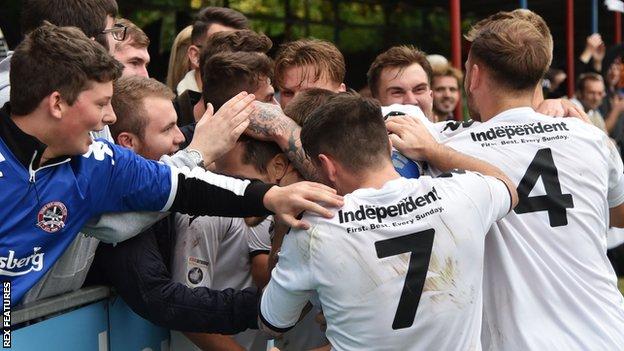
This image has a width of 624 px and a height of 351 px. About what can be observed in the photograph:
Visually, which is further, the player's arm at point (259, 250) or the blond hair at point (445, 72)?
the blond hair at point (445, 72)

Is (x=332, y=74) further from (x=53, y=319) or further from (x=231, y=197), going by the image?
(x=53, y=319)

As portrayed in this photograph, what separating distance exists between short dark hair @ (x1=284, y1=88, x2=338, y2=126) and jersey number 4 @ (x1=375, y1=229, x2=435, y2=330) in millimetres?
744

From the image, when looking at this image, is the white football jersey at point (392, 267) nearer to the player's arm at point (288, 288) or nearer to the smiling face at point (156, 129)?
the player's arm at point (288, 288)

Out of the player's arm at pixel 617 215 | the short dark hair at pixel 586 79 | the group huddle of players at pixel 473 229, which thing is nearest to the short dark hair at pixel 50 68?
the group huddle of players at pixel 473 229

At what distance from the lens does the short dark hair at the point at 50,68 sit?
7.32 ft

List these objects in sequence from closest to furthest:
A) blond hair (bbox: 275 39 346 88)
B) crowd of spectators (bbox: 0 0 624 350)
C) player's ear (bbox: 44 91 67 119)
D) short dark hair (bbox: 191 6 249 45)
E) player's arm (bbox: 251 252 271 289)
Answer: player's ear (bbox: 44 91 67 119) → crowd of spectators (bbox: 0 0 624 350) → player's arm (bbox: 251 252 271 289) → blond hair (bbox: 275 39 346 88) → short dark hair (bbox: 191 6 249 45)

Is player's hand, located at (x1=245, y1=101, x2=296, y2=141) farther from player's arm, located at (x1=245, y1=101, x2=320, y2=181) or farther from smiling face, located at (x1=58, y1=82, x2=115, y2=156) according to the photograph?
smiling face, located at (x1=58, y1=82, x2=115, y2=156)

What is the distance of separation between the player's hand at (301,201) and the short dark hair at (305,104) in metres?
0.50

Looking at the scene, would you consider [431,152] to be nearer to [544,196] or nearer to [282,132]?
[544,196]

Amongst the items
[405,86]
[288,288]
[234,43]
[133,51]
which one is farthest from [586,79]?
[288,288]

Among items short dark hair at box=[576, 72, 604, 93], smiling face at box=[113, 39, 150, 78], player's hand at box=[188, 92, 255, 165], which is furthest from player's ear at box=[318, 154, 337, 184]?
short dark hair at box=[576, 72, 604, 93]

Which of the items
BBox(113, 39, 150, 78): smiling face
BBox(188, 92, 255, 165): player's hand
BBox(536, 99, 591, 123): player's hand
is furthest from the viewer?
BBox(113, 39, 150, 78): smiling face

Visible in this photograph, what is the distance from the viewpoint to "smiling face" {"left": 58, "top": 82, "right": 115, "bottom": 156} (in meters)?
2.25

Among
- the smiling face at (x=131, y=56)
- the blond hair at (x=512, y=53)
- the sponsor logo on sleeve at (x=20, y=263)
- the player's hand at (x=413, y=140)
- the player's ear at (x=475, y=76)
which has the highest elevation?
the blond hair at (x=512, y=53)
